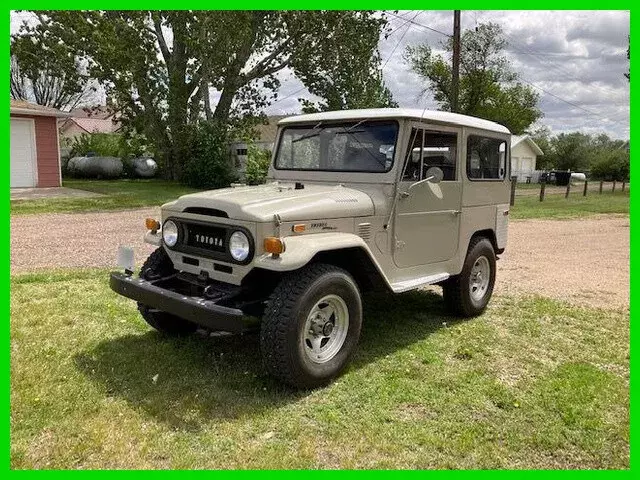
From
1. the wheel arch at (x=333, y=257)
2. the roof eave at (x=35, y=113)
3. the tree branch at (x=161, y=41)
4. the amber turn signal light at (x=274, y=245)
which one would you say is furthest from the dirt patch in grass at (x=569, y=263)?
the roof eave at (x=35, y=113)

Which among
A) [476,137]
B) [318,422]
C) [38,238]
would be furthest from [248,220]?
[38,238]

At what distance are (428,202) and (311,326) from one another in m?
1.72

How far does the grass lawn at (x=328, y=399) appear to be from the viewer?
3.24m

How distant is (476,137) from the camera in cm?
566

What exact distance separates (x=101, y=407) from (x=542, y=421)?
2873mm

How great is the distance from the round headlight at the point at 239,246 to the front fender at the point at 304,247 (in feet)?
0.43

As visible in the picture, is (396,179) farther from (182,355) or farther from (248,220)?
(182,355)

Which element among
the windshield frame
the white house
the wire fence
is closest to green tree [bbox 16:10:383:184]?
the wire fence

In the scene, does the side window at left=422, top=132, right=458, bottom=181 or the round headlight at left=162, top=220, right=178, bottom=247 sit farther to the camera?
the side window at left=422, top=132, right=458, bottom=181

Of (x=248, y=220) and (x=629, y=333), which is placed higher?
(x=248, y=220)

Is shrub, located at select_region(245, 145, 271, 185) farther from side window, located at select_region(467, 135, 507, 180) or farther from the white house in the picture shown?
the white house

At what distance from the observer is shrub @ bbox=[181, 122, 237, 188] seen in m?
22.0

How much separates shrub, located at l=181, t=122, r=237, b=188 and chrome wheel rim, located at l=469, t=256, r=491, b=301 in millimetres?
16986

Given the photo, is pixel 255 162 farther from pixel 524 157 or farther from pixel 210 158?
pixel 524 157
